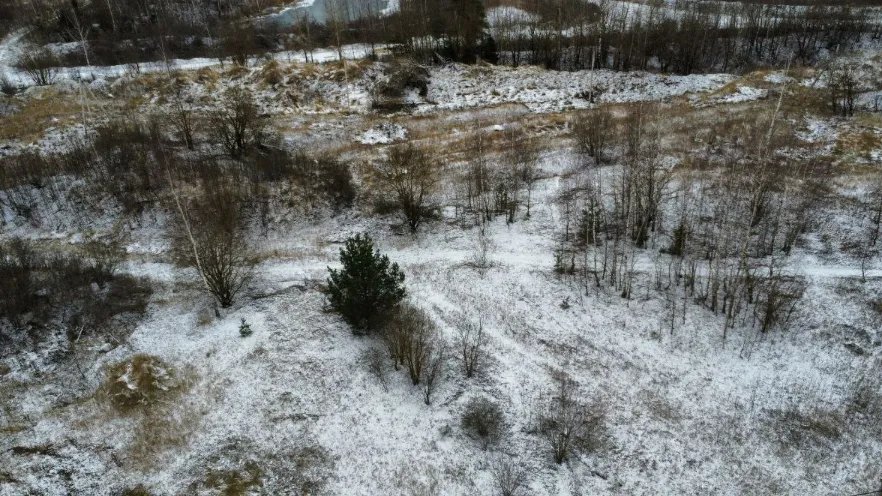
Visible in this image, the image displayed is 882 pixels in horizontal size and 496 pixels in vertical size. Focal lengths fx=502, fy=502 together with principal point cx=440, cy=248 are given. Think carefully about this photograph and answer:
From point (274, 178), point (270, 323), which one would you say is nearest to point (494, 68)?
point (274, 178)

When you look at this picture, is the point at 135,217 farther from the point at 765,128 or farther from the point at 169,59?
the point at 765,128

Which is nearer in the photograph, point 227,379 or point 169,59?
point 227,379

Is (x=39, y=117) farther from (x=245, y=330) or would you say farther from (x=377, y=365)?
(x=377, y=365)

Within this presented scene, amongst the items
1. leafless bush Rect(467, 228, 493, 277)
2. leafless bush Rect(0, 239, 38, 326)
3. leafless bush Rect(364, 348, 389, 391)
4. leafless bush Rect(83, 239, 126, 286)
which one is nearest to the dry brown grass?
leafless bush Rect(83, 239, 126, 286)

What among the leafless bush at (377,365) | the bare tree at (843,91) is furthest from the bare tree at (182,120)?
the bare tree at (843,91)

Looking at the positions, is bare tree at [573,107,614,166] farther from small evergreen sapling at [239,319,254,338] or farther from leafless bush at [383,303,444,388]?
small evergreen sapling at [239,319,254,338]

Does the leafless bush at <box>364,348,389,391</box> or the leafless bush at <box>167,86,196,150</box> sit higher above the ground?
the leafless bush at <box>167,86,196,150</box>

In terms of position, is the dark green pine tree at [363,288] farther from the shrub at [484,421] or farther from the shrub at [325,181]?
the shrub at [325,181]
